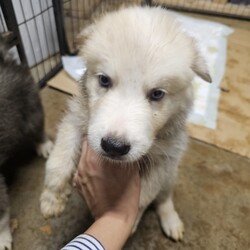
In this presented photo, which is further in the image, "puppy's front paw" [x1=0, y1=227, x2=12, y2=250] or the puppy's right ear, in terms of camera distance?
"puppy's front paw" [x1=0, y1=227, x2=12, y2=250]

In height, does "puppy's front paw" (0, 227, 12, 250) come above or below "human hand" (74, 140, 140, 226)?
below

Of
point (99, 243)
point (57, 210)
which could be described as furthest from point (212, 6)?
point (99, 243)

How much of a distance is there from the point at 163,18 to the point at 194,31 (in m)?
2.06

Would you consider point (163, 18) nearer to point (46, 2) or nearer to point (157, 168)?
point (157, 168)

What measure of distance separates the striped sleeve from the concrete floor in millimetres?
566

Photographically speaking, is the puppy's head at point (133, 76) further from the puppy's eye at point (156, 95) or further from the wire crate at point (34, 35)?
the wire crate at point (34, 35)

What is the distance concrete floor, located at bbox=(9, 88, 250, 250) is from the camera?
5.16ft

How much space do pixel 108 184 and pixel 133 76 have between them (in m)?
0.50

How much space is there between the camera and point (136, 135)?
3.06ft

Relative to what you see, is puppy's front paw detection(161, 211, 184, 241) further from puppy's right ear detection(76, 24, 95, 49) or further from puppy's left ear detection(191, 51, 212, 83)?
puppy's right ear detection(76, 24, 95, 49)

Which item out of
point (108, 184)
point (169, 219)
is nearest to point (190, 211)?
point (169, 219)

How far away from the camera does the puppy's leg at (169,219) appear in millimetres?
1567

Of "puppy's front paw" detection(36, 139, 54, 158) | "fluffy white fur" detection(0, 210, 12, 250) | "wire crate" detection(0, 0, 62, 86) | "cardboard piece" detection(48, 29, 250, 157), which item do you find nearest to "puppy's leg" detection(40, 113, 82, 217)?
"fluffy white fur" detection(0, 210, 12, 250)

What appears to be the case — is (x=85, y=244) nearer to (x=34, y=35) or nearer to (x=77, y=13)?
(x=34, y=35)
